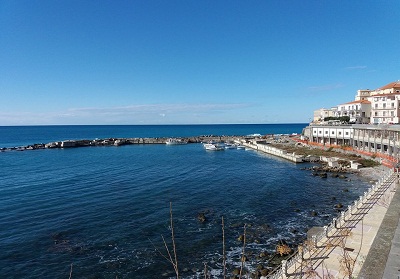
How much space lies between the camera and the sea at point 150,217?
20.5 meters

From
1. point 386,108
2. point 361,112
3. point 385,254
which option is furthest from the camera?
point 361,112

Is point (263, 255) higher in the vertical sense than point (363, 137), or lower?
lower

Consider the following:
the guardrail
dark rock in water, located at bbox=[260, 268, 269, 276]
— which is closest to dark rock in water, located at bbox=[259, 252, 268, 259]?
the guardrail

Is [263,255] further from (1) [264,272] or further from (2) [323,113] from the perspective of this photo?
(2) [323,113]

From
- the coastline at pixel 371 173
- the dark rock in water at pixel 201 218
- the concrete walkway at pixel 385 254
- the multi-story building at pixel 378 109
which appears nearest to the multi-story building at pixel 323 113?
the multi-story building at pixel 378 109

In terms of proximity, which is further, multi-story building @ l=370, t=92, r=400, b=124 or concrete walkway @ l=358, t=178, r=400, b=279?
multi-story building @ l=370, t=92, r=400, b=124

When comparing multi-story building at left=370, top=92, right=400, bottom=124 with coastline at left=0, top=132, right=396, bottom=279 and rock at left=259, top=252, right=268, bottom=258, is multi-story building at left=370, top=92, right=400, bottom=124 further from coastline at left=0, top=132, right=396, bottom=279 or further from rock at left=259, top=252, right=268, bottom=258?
rock at left=259, top=252, right=268, bottom=258

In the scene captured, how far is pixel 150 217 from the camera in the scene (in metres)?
29.5

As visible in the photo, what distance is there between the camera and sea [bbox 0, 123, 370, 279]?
67.3 ft

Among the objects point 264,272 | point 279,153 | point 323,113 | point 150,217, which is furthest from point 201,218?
point 323,113

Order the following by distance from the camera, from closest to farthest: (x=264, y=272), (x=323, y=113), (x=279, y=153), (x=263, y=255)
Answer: (x=264, y=272) < (x=263, y=255) < (x=279, y=153) < (x=323, y=113)

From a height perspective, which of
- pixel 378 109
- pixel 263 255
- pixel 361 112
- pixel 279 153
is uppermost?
pixel 378 109

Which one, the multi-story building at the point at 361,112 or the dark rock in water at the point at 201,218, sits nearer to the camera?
the dark rock in water at the point at 201,218

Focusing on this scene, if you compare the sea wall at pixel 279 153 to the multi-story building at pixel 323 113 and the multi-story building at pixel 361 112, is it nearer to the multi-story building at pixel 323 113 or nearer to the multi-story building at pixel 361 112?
the multi-story building at pixel 361 112
